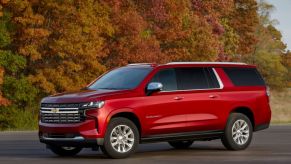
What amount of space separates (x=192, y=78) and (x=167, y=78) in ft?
2.31

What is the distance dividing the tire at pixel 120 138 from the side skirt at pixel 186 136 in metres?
0.38

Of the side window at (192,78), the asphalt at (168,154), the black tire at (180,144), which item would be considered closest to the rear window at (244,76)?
the side window at (192,78)

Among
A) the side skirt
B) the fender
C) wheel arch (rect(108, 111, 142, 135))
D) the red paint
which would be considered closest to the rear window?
the red paint

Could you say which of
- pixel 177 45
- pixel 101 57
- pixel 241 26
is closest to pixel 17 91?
pixel 101 57

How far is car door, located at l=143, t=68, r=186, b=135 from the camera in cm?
1627

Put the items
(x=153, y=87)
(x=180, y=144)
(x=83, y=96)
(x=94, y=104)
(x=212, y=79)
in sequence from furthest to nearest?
(x=180, y=144) → (x=212, y=79) → (x=153, y=87) → (x=83, y=96) → (x=94, y=104)

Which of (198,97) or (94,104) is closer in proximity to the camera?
(94,104)

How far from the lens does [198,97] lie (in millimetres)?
17172

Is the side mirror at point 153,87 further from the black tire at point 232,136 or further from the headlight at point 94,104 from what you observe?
the black tire at point 232,136

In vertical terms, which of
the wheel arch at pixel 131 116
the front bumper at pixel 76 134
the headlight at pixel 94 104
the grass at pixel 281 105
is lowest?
the grass at pixel 281 105

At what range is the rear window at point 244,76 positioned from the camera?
18.2 metres

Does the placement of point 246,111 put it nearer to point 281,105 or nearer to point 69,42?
point 69,42

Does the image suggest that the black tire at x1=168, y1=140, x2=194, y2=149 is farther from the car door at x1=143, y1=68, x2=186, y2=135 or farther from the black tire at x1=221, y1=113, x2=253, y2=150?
the car door at x1=143, y1=68, x2=186, y2=135

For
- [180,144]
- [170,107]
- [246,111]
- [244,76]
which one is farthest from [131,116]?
[244,76]
